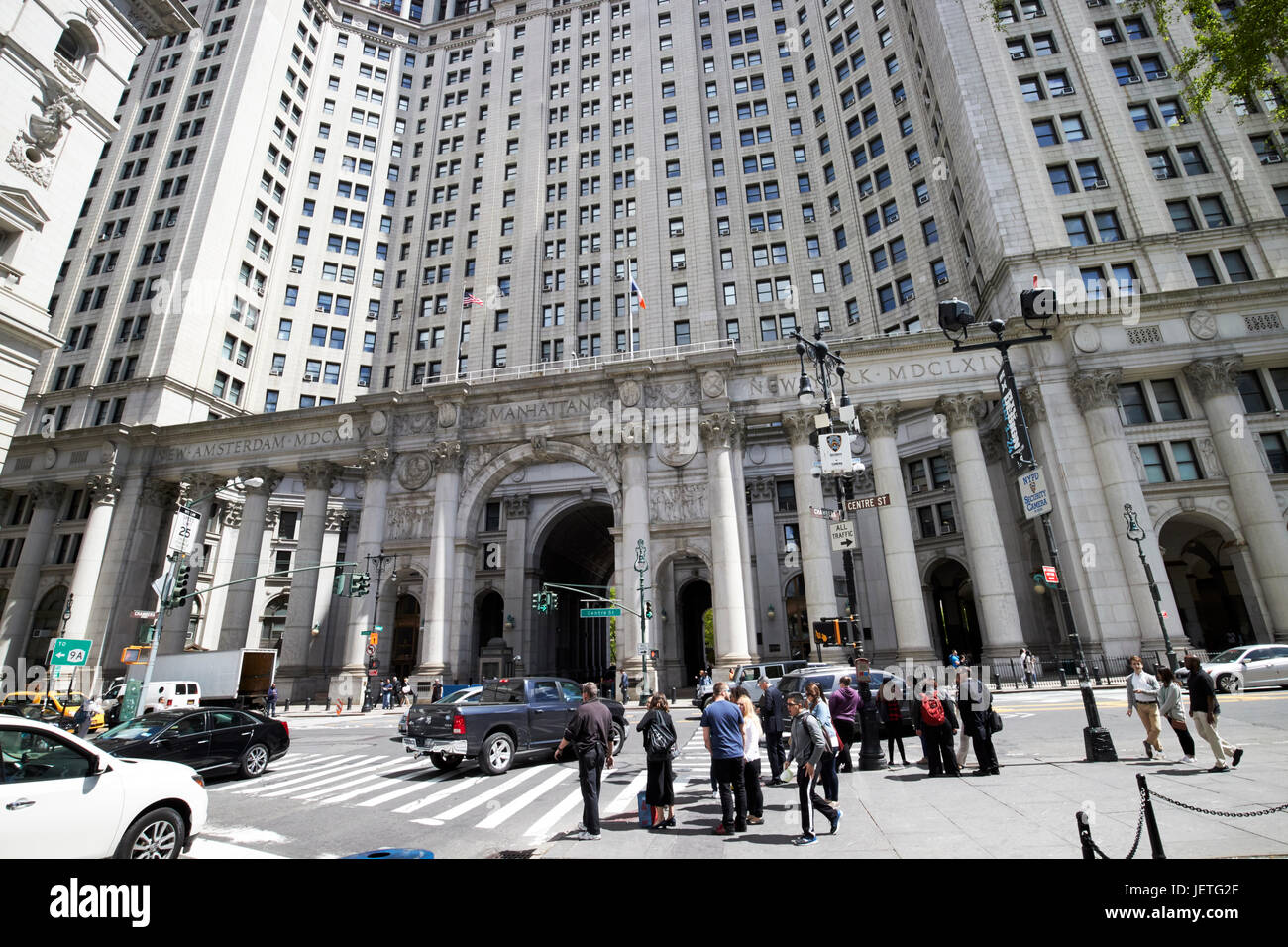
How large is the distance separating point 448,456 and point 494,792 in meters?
25.8

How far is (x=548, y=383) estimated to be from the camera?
3528cm

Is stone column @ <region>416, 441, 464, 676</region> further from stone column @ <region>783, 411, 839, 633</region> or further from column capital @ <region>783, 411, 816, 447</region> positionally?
stone column @ <region>783, 411, 839, 633</region>

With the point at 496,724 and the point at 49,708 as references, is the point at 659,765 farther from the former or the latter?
the point at 49,708

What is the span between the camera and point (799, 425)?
32094mm

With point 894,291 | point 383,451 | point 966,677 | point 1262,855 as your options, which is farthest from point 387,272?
point 1262,855

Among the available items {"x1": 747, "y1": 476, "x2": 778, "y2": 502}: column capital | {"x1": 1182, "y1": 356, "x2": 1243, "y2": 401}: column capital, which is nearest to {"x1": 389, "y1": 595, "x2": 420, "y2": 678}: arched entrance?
{"x1": 747, "y1": 476, "x2": 778, "y2": 502}: column capital

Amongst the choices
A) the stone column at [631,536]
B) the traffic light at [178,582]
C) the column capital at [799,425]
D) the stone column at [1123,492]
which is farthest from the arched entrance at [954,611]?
the traffic light at [178,582]

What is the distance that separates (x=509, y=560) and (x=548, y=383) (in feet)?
52.6

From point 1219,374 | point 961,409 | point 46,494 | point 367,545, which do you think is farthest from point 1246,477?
point 46,494

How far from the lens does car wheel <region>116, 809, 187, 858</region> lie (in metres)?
6.42

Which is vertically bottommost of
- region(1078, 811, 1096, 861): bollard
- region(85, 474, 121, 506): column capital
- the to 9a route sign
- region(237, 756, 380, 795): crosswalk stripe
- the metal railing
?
region(237, 756, 380, 795): crosswalk stripe

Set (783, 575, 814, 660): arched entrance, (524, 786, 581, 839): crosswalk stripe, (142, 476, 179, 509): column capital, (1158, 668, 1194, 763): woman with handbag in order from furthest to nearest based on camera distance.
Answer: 1. (783, 575, 814, 660): arched entrance
2. (142, 476, 179, 509): column capital
3. (1158, 668, 1194, 763): woman with handbag
4. (524, 786, 581, 839): crosswalk stripe

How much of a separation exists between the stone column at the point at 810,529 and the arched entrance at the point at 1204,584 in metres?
19.1

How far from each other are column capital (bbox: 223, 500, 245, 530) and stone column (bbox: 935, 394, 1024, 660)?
2084 inches
